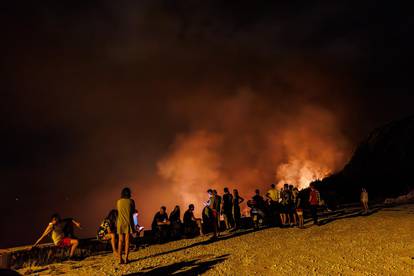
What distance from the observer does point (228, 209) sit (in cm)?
1717

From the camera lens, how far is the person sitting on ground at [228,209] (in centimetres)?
1695

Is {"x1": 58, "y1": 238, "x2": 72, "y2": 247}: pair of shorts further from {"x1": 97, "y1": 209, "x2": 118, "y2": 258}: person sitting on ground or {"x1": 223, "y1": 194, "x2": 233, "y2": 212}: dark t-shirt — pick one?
{"x1": 223, "y1": 194, "x2": 233, "y2": 212}: dark t-shirt

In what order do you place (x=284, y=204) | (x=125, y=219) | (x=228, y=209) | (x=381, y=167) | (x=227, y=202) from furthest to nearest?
(x=381, y=167), (x=228, y=209), (x=227, y=202), (x=284, y=204), (x=125, y=219)

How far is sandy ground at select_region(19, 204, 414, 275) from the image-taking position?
726cm

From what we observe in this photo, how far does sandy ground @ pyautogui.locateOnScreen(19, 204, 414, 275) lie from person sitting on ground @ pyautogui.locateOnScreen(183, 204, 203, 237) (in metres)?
3.86

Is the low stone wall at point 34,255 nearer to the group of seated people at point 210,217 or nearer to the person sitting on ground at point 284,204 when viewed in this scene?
the group of seated people at point 210,217

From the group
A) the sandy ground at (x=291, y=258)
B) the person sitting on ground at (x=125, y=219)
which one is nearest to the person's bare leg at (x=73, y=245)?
the sandy ground at (x=291, y=258)

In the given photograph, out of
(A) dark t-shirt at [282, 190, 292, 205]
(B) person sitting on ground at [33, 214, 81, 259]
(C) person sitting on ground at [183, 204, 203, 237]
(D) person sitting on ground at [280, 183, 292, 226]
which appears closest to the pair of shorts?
(B) person sitting on ground at [33, 214, 81, 259]

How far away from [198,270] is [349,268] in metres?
3.71

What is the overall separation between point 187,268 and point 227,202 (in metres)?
9.06

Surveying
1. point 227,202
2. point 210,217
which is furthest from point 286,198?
point 210,217

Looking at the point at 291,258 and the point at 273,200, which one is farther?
the point at 273,200

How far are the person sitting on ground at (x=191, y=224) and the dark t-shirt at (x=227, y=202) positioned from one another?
1.89 metres

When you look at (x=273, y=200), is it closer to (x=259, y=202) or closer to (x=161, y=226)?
(x=259, y=202)
